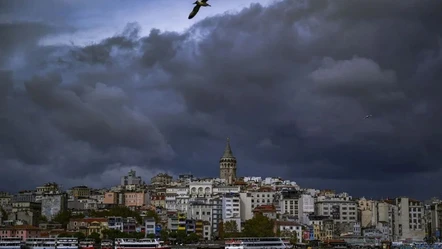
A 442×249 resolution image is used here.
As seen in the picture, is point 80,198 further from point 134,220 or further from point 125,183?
point 134,220

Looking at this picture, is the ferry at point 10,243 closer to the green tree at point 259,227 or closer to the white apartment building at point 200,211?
the green tree at point 259,227

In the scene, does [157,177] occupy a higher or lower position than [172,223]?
higher

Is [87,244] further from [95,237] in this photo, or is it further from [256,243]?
[256,243]

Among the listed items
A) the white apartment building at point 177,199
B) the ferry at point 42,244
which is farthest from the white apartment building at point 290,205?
the ferry at point 42,244

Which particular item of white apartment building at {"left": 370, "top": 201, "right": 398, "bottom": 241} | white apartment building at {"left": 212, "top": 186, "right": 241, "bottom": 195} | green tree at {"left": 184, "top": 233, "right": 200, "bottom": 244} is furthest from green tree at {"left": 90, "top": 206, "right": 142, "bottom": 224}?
white apartment building at {"left": 370, "top": 201, "right": 398, "bottom": 241}

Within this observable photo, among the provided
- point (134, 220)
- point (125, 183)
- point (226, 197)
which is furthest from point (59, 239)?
point (125, 183)
